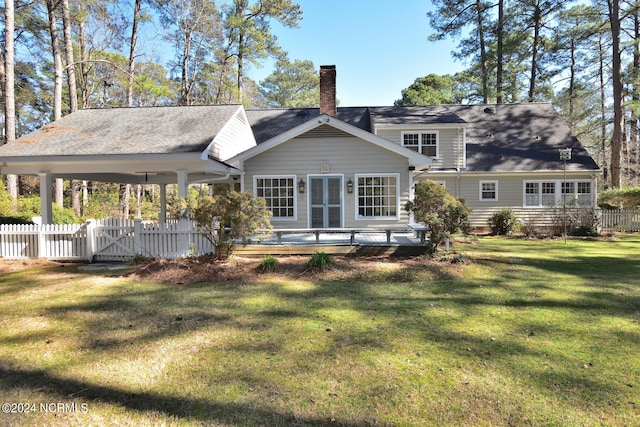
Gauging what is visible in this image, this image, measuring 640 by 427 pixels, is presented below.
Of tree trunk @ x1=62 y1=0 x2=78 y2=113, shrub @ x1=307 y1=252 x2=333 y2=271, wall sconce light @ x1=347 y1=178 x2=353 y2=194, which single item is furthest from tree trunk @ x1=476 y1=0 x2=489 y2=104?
tree trunk @ x1=62 y1=0 x2=78 y2=113

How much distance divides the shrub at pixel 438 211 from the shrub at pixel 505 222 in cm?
932

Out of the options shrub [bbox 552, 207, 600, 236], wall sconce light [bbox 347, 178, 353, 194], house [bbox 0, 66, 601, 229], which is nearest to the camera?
Answer: house [bbox 0, 66, 601, 229]

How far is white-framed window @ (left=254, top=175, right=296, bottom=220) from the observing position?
12750 millimetres

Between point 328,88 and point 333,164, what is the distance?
4091 mm

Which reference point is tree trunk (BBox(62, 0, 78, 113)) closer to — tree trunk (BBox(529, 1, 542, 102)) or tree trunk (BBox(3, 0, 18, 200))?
tree trunk (BBox(3, 0, 18, 200))

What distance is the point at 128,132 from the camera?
476 inches

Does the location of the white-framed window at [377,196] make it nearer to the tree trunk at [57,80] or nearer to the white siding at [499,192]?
the white siding at [499,192]

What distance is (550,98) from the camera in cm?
3041

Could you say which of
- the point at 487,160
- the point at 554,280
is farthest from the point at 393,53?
the point at 554,280

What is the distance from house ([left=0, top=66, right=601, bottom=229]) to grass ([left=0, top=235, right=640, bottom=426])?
15.0ft

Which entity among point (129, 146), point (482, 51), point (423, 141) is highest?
point (482, 51)

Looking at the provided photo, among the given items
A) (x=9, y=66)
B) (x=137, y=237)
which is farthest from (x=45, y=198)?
(x=9, y=66)

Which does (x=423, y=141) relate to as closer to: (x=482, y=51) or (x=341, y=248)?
(x=341, y=248)

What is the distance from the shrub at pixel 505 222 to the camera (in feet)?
55.2
